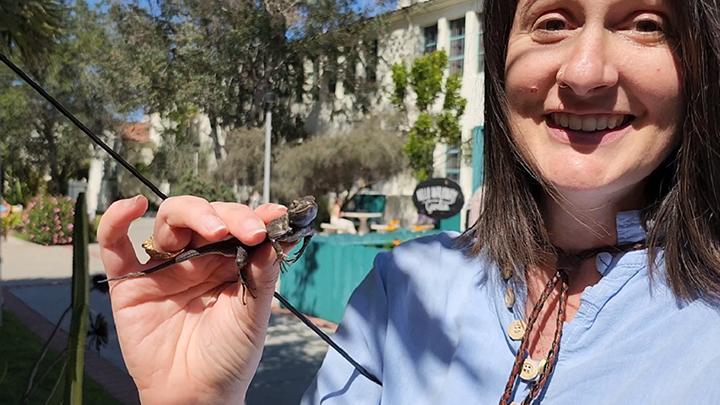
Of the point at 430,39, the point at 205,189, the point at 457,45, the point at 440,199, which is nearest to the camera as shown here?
the point at 440,199

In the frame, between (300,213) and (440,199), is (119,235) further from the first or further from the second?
(440,199)

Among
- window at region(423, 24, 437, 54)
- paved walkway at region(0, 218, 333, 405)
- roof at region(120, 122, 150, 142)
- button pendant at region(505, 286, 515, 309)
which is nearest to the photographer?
button pendant at region(505, 286, 515, 309)

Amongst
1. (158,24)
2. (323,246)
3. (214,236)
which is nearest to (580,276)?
(214,236)

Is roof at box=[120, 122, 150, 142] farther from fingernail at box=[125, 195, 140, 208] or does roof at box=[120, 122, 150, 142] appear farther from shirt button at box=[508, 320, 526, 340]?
shirt button at box=[508, 320, 526, 340]

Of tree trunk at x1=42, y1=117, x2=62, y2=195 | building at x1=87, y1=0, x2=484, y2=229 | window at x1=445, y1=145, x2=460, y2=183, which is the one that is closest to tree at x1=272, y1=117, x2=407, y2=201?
building at x1=87, y1=0, x2=484, y2=229

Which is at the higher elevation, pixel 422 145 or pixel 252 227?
pixel 422 145

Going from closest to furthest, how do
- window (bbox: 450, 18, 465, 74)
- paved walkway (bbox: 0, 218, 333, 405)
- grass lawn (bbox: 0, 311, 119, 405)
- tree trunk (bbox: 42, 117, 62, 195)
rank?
grass lawn (bbox: 0, 311, 119, 405) → paved walkway (bbox: 0, 218, 333, 405) → window (bbox: 450, 18, 465, 74) → tree trunk (bbox: 42, 117, 62, 195)

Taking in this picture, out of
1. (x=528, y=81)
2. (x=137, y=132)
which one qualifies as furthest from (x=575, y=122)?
(x=137, y=132)
